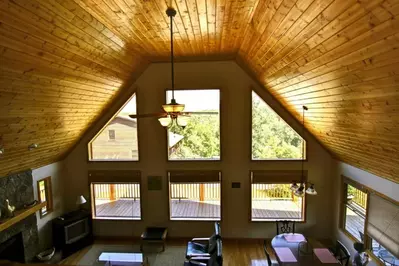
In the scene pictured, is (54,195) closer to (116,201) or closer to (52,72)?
(116,201)

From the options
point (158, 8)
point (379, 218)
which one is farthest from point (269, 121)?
point (158, 8)

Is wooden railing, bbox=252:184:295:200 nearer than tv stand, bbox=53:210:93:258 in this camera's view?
No

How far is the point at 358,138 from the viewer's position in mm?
3562

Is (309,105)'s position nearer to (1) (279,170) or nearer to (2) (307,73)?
(2) (307,73)

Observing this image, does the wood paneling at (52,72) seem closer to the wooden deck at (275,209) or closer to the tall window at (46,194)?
the tall window at (46,194)

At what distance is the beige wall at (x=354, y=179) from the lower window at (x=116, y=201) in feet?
15.8

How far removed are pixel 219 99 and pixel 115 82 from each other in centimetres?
236

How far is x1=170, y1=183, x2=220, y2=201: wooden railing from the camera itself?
249 inches

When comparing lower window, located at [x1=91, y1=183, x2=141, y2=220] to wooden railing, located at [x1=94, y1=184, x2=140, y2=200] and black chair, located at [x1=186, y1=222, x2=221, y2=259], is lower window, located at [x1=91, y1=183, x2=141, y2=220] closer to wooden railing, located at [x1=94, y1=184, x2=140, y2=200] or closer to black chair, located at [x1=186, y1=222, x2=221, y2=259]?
wooden railing, located at [x1=94, y1=184, x2=140, y2=200]

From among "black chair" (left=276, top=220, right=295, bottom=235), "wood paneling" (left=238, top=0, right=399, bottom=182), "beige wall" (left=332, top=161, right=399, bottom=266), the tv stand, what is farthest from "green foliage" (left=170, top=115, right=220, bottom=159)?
"beige wall" (left=332, top=161, right=399, bottom=266)

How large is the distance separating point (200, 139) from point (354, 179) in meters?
3.41

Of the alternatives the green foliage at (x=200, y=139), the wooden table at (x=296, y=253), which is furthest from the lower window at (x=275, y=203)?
the green foliage at (x=200, y=139)

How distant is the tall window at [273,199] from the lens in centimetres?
602

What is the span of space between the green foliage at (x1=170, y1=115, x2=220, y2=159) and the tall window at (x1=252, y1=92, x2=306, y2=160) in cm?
93
